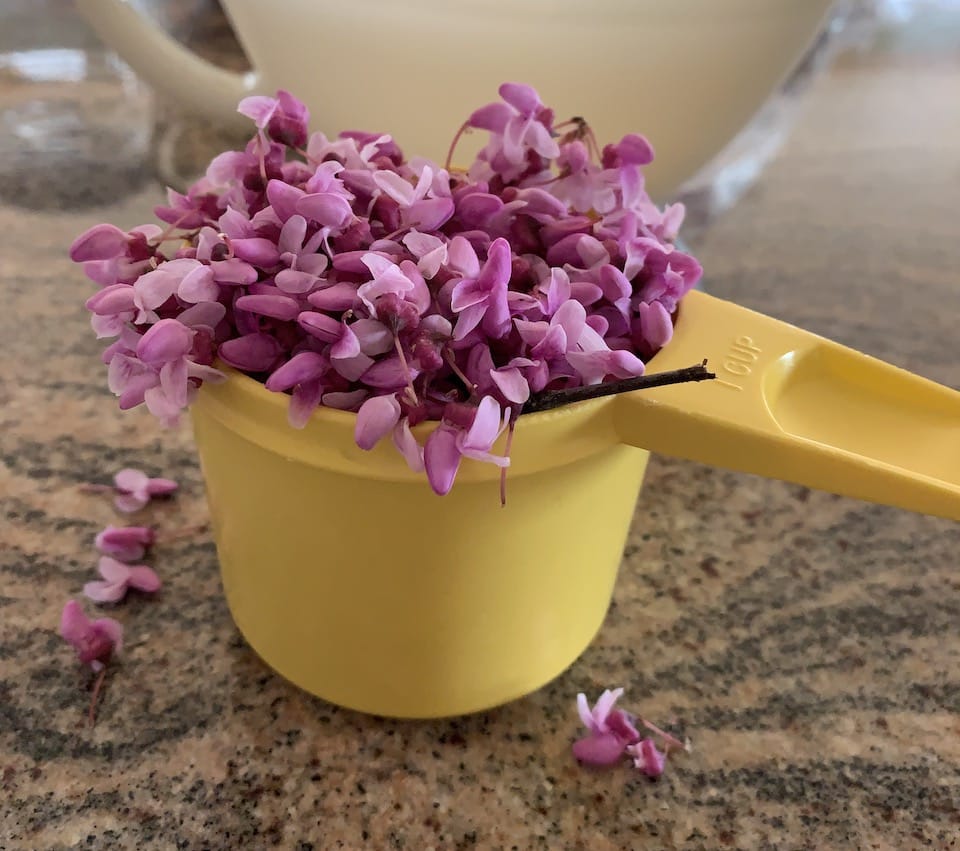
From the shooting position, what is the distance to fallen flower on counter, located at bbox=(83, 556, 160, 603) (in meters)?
0.39

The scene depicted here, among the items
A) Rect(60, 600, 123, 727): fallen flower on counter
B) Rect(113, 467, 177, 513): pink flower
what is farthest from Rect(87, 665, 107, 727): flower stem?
Rect(113, 467, 177, 513): pink flower

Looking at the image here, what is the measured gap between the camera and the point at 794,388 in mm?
336

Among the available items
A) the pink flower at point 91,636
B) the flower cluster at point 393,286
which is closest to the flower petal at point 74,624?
the pink flower at point 91,636

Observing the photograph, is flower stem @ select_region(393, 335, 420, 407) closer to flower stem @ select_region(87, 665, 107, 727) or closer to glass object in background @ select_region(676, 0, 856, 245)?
flower stem @ select_region(87, 665, 107, 727)

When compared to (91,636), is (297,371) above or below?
above

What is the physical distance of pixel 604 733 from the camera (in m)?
0.35

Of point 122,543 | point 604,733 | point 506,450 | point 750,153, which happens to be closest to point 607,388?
point 506,450

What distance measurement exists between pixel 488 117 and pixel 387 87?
0.17 meters

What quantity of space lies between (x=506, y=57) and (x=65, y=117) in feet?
1.68

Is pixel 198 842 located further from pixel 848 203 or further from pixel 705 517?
pixel 848 203

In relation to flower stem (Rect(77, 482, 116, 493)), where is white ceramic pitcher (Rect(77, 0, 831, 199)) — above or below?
above

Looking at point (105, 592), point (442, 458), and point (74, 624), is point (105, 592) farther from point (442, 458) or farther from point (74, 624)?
point (442, 458)

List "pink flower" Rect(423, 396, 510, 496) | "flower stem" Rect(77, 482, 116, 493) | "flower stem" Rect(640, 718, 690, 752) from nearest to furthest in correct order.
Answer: "pink flower" Rect(423, 396, 510, 496), "flower stem" Rect(640, 718, 690, 752), "flower stem" Rect(77, 482, 116, 493)

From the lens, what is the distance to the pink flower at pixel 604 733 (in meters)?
0.34
